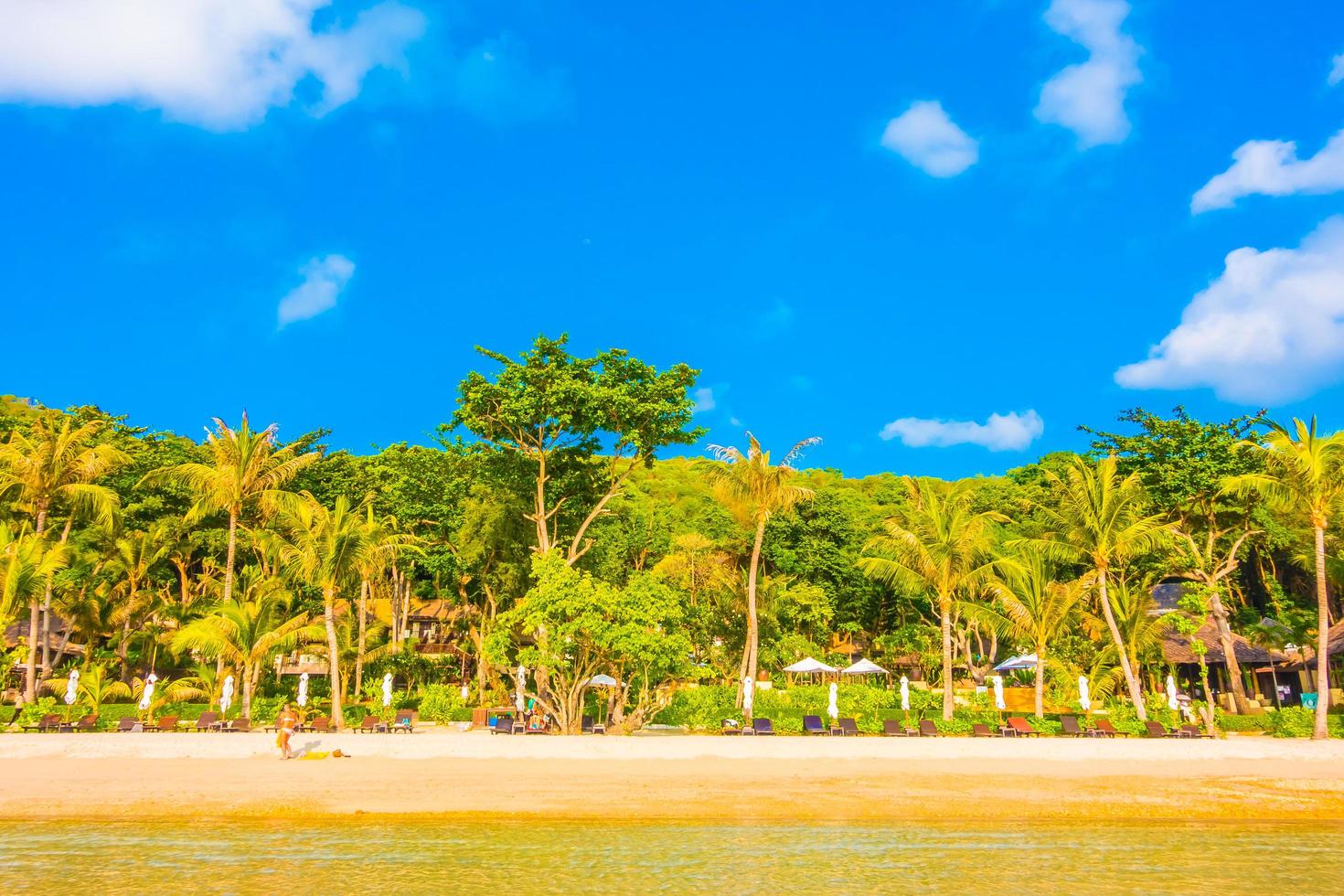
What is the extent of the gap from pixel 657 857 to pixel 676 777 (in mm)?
4918

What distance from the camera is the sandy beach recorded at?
1352cm

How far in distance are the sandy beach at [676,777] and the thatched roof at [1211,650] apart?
47.5 ft

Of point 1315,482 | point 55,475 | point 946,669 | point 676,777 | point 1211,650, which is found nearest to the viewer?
point 676,777

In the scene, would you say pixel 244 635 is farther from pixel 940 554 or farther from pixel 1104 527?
pixel 1104 527

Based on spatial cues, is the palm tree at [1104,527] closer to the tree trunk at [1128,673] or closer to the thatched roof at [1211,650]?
the tree trunk at [1128,673]

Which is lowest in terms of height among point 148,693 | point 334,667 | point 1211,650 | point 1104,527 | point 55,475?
point 148,693

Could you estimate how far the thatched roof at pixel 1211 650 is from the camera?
33344 millimetres

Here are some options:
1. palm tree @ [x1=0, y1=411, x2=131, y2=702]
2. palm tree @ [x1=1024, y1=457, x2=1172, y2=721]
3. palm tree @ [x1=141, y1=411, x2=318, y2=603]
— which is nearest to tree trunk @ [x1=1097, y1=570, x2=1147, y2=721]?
palm tree @ [x1=1024, y1=457, x2=1172, y2=721]

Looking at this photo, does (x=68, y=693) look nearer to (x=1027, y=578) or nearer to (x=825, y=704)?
(x=825, y=704)

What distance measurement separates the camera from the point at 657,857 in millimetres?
10875

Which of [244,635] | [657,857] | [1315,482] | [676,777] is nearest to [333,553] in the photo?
[244,635]

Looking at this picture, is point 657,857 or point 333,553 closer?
point 657,857

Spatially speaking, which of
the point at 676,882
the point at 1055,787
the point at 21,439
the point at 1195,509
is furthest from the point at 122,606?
the point at 1195,509

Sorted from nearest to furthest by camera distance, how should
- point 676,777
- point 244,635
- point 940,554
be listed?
point 676,777
point 244,635
point 940,554
